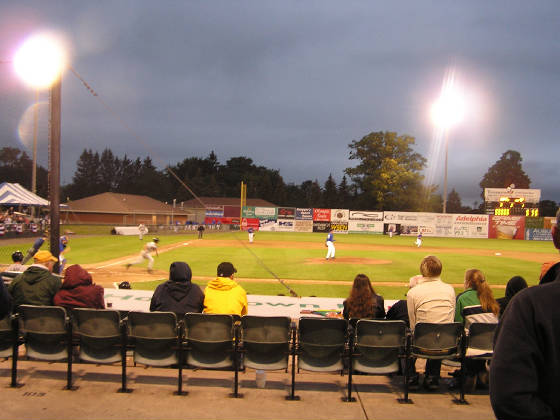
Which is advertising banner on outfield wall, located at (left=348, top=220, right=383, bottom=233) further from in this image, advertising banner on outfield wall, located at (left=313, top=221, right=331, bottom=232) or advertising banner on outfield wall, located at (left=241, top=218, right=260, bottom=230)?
advertising banner on outfield wall, located at (left=241, top=218, right=260, bottom=230)

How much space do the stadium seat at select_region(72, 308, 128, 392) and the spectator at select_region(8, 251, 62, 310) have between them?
3.09 ft

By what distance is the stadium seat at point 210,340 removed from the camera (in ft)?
16.2

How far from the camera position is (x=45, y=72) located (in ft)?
29.1

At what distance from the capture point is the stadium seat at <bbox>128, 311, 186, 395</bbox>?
16.3 feet

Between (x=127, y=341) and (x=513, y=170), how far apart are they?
106681 mm

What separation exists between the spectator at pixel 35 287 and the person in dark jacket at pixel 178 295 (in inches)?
56.6

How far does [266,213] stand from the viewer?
6131cm

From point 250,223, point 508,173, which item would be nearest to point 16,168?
point 250,223

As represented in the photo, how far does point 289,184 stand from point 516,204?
242 feet

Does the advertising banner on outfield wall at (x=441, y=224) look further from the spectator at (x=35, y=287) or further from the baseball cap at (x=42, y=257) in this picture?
the spectator at (x=35, y=287)

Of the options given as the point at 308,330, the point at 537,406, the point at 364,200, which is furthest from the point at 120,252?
the point at 364,200

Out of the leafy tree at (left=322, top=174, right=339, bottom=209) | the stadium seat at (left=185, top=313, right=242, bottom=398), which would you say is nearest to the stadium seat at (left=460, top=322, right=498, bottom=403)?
the stadium seat at (left=185, top=313, right=242, bottom=398)

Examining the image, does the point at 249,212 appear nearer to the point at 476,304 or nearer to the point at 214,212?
the point at 214,212

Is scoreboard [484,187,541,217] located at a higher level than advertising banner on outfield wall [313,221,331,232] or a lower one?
higher
